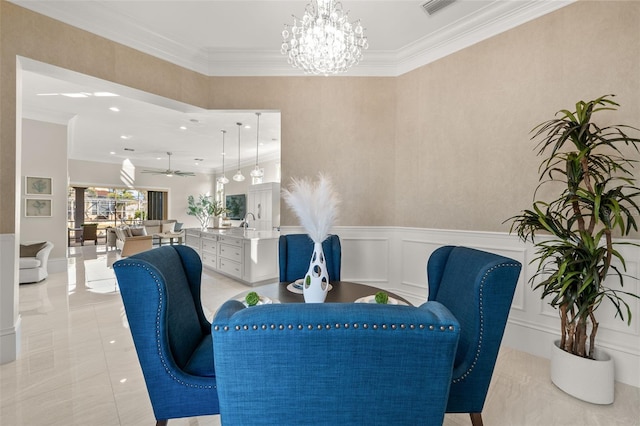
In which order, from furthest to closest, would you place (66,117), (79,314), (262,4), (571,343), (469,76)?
(66,117) → (79,314) → (469,76) → (262,4) → (571,343)

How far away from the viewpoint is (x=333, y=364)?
64 centimetres

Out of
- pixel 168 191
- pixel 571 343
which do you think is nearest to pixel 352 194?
pixel 571 343

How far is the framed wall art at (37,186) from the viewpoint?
18.5 feet

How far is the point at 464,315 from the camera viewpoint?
1535 mm

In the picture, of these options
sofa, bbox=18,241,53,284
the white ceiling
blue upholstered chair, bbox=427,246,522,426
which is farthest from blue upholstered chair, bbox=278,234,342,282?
sofa, bbox=18,241,53,284

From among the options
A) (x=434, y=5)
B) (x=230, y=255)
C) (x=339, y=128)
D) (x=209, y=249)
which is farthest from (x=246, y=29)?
Answer: (x=209, y=249)

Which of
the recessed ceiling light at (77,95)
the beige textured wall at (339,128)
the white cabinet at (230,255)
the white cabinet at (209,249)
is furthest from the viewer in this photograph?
the white cabinet at (209,249)

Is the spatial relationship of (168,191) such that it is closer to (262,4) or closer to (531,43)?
(262,4)

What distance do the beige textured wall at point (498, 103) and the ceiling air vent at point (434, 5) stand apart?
59cm

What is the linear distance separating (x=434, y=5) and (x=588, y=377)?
3.23m

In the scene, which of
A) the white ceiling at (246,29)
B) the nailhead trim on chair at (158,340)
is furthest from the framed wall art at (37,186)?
the nailhead trim on chair at (158,340)

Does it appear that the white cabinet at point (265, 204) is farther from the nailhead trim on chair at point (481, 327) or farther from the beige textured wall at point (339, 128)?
the nailhead trim on chair at point (481, 327)

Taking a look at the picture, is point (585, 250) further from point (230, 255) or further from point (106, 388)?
point (230, 255)

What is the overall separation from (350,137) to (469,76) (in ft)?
4.64
